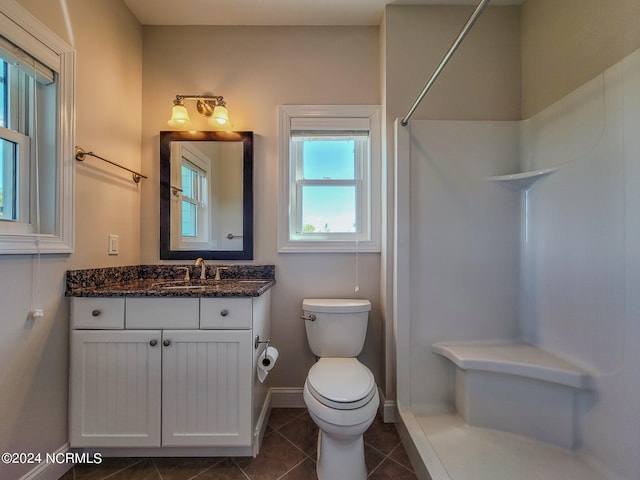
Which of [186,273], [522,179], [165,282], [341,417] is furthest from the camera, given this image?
[186,273]

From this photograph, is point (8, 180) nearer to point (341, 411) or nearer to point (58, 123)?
point (58, 123)

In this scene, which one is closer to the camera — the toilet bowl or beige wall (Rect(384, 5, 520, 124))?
the toilet bowl

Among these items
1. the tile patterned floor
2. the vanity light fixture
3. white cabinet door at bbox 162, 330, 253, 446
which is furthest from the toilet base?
the vanity light fixture

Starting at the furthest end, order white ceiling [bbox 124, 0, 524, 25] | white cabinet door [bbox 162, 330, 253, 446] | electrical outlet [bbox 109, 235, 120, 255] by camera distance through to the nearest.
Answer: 1. white ceiling [bbox 124, 0, 524, 25]
2. electrical outlet [bbox 109, 235, 120, 255]
3. white cabinet door [bbox 162, 330, 253, 446]

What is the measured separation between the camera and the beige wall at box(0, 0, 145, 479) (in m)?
1.13

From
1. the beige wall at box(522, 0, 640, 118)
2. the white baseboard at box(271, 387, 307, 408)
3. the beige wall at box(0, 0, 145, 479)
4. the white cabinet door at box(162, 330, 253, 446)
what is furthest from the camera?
the white baseboard at box(271, 387, 307, 408)

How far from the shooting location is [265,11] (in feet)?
5.85

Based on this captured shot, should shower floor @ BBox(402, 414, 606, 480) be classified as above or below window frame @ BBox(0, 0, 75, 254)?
below

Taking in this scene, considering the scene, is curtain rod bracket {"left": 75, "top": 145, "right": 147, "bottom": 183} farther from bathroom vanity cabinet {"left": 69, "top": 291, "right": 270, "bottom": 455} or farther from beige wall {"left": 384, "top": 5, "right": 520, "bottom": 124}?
beige wall {"left": 384, "top": 5, "right": 520, "bottom": 124}

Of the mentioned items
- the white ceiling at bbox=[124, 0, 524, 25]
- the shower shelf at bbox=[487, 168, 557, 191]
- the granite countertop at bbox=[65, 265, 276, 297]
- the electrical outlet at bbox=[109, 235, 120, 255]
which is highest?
the white ceiling at bbox=[124, 0, 524, 25]

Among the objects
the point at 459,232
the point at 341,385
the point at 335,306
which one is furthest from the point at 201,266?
the point at 459,232

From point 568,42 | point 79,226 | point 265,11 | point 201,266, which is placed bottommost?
point 201,266

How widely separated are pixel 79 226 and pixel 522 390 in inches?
94.1

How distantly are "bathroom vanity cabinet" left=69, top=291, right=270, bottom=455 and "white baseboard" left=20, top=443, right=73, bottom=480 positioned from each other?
2.3 inches
